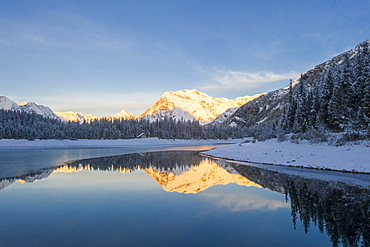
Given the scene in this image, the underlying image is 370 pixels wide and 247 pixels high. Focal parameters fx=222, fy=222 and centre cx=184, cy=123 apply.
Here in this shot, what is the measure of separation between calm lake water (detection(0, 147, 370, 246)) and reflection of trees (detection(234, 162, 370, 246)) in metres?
0.03

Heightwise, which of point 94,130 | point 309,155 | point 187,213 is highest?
point 94,130

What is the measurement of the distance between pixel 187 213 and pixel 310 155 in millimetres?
21491

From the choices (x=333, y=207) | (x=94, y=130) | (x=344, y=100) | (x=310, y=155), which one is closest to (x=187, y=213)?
(x=333, y=207)

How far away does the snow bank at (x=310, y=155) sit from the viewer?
21.6 meters

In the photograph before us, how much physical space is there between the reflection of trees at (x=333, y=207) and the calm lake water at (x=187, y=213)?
3 cm

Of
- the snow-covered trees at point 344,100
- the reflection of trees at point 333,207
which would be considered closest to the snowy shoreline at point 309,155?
the snow-covered trees at point 344,100

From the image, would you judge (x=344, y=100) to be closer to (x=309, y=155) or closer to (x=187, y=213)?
(x=309, y=155)

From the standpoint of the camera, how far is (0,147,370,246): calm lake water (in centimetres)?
779

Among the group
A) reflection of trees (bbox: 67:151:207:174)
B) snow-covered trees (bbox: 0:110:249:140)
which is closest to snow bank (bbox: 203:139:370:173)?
reflection of trees (bbox: 67:151:207:174)

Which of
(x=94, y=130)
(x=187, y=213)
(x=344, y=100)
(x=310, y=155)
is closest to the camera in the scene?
(x=187, y=213)

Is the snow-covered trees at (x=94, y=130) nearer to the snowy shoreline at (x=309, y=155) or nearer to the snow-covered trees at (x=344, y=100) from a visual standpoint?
the snowy shoreline at (x=309, y=155)

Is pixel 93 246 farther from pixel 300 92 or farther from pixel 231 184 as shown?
pixel 300 92

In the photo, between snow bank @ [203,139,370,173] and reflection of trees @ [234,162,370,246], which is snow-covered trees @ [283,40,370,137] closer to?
snow bank @ [203,139,370,173]

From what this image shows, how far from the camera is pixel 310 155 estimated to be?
26250 mm
